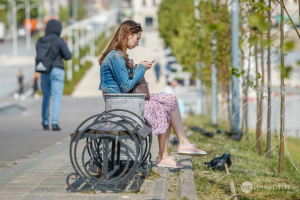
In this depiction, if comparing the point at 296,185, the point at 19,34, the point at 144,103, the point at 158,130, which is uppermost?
the point at 19,34

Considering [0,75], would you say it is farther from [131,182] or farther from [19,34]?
[19,34]

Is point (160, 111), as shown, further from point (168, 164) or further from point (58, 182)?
point (58, 182)

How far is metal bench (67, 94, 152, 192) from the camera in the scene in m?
3.82

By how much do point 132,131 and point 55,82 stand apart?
5063mm

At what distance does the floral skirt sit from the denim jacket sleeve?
35 centimetres

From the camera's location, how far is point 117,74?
4.50 meters

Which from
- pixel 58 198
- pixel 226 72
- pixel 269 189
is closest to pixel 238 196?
pixel 269 189

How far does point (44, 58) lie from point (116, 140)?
190 inches

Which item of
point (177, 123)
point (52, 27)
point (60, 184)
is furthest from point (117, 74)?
point (52, 27)

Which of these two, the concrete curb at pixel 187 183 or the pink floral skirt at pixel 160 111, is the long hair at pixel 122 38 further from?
the concrete curb at pixel 187 183

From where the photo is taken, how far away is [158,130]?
475 cm

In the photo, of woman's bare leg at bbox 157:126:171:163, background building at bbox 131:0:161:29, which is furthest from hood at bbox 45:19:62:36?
background building at bbox 131:0:161:29

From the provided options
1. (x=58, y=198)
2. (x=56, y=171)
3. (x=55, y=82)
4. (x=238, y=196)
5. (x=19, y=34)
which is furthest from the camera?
(x=19, y=34)

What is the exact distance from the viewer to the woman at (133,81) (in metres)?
4.52
